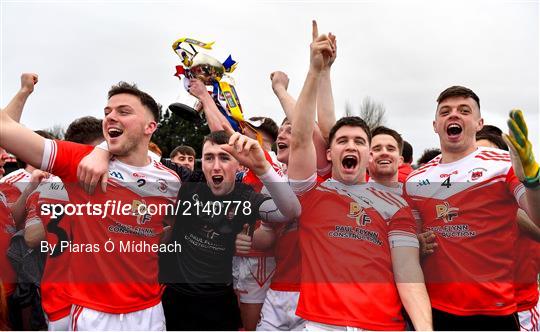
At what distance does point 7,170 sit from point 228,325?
141 inches

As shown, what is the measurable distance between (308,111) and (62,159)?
1.48m

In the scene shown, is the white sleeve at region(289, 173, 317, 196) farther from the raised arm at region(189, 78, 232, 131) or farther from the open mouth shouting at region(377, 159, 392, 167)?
the open mouth shouting at region(377, 159, 392, 167)

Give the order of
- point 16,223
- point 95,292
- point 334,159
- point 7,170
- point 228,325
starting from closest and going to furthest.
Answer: point 95,292 → point 334,159 → point 228,325 → point 16,223 → point 7,170

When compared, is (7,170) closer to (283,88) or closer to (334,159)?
(283,88)

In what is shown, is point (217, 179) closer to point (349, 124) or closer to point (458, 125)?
point (349, 124)

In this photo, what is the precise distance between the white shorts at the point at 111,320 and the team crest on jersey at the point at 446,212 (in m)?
2.00

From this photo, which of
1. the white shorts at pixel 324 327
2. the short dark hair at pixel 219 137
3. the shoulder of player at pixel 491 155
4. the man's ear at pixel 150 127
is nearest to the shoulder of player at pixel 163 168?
Answer: the man's ear at pixel 150 127

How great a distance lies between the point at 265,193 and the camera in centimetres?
336

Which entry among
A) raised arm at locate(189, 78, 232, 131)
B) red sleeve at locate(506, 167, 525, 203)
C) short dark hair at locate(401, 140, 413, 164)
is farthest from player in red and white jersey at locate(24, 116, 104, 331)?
short dark hair at locate(401, 140, 413, 164)

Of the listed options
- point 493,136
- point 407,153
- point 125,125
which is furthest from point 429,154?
point 125,125

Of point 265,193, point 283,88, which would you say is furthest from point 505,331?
point 283,88

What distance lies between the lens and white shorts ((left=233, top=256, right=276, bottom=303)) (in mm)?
3777

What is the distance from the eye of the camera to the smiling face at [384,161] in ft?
12.8

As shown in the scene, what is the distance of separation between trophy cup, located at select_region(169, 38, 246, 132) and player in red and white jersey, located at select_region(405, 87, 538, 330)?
1.79 m
